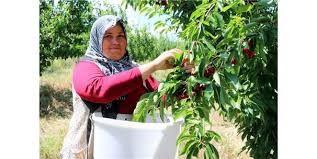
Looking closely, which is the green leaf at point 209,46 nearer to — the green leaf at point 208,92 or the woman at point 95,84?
the green leaf at point 208,92

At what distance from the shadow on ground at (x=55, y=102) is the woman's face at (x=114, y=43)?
1.17 ft

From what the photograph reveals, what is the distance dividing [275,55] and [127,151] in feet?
1.77

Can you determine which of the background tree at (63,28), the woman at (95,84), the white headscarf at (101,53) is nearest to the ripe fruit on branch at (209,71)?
the woman at (95,84)

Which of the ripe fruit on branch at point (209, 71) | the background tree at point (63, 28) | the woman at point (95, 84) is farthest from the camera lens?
the background tree at point (63, 28)

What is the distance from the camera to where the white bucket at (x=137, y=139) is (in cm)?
175

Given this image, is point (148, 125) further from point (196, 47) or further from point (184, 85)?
point (196, 47)

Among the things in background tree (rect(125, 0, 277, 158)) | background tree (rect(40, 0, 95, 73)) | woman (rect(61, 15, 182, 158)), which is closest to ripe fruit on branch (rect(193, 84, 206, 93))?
background tree (rect(125, 0, 277, 158))

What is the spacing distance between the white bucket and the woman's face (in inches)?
12.2

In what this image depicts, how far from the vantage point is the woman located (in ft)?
6.39

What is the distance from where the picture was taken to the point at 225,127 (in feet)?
7.18

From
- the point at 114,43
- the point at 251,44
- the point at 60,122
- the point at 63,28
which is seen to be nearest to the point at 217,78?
the point at 251,44

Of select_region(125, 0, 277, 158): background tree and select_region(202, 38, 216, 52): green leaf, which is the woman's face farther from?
select_region(202, 38, 216, 52): green leaf

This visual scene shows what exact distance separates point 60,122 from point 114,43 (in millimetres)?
439

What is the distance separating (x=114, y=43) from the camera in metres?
2.05
